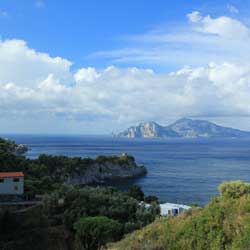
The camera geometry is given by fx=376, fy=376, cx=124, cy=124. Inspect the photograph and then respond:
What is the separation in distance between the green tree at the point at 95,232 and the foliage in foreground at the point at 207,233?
623 centimetres

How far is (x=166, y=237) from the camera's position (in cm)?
1046

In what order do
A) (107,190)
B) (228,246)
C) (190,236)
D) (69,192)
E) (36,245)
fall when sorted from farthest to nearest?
(107,190)
(69,192)
(36,245)
(190,236)
(228,246)

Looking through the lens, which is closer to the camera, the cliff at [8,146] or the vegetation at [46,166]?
the vegetation at [46,166]

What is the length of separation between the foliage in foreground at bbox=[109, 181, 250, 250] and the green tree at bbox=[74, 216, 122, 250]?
20.4 feet

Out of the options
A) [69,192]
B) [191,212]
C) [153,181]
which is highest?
[191,212]

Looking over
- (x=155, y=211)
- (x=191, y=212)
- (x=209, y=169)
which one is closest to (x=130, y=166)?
(x=209, y=169)

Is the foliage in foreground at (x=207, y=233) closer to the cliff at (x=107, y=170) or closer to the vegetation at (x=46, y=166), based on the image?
the vegetation at (x=46, y=166)

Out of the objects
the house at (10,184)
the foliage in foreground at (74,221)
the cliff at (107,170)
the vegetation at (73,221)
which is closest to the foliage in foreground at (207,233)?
the foliage in foreground at (74,221)

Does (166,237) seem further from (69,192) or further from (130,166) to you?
(130,166)

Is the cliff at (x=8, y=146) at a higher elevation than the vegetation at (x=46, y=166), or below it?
higher

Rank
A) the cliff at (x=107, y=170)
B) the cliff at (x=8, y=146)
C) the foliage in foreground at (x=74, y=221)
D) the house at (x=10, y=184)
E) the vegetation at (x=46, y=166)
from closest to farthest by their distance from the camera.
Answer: the foliage in foreground at (x=74, y=221), the house at (x=10, y=184), the vegetation at (x=46, y=166), the cliff at (x=8, y=146), the cliff at (x=107, y=170)

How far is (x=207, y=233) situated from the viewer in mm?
9883

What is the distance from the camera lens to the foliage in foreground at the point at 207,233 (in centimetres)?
943

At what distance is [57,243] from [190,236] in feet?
36.2
